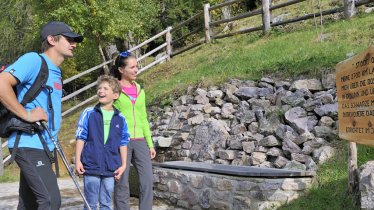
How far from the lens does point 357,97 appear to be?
396cm

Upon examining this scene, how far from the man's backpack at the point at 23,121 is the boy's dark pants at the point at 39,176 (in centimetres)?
13

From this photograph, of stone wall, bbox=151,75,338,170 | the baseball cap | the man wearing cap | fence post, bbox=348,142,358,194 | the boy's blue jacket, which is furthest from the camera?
stone wall, bbox=151,75,338,170

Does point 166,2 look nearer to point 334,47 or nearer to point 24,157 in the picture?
point 334,47

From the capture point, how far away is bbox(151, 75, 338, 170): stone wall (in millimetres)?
5914

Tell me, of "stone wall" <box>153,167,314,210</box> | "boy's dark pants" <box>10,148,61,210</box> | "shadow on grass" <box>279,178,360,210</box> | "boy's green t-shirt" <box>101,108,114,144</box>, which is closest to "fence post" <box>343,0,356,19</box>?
"stone wall" <box>153,167,314,210</box>

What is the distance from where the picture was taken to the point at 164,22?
24500 millimetres

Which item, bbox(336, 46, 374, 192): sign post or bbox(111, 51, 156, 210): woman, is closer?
bbox(336, 46, 374, 192): sign post

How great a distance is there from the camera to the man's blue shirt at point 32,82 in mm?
2938

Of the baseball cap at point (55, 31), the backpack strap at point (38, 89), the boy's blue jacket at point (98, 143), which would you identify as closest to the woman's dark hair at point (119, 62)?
the boy's blue jacket at point (98, 143)

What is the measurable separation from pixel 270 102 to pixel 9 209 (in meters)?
3.84

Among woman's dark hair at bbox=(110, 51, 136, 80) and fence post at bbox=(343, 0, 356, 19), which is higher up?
fence post at bbox=(343, 0, 356, 19)

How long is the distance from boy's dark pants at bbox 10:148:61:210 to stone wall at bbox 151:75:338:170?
3.21 metres

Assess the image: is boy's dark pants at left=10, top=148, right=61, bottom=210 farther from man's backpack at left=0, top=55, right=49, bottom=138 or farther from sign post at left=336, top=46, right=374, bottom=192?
sign post at left=336, top=46, right=374, bottom=192

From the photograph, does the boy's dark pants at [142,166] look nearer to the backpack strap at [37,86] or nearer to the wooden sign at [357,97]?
the backpack strap at [37,86]
